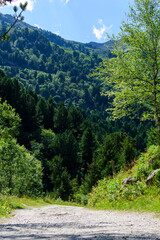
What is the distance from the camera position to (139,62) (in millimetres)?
15055

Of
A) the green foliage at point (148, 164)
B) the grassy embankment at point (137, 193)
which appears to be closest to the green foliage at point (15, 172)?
the grassy embankment at point (137, 193)

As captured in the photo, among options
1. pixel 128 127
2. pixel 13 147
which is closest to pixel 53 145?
pixel 13 147

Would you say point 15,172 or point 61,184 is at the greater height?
point 15,172

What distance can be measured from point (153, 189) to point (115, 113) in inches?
221

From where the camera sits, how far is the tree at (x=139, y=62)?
1487 cm

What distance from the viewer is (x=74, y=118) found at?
361ft

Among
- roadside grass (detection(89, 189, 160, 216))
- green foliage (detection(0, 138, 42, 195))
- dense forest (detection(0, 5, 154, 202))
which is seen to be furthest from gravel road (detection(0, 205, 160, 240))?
green foliage (detection(0, 138, 42, 195))

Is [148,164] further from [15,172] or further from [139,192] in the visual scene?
[15,172]

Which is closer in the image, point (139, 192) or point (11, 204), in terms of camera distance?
point (139, 192)

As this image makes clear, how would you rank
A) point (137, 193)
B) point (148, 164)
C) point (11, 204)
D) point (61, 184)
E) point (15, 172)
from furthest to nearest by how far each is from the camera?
1. point (61, 184)
2. point (15, 172)
3. point (11, 204)
4. point (148, 164)
5. point (137, 193)

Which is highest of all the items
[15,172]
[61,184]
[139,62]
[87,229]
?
[139,62]

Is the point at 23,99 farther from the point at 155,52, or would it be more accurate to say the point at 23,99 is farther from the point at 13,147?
the point at 155,52

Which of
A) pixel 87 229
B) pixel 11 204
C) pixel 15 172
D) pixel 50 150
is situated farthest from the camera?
pixel 50 150

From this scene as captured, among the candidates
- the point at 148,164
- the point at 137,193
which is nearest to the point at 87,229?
the point at 137,193
